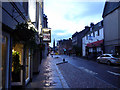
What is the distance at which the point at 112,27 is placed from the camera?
2389 centimetres

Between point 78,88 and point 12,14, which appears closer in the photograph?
point 12,14

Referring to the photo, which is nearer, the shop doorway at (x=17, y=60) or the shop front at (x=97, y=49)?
the shop doorway at (x=17, y=60)

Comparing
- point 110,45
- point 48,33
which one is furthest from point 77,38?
point 48,33

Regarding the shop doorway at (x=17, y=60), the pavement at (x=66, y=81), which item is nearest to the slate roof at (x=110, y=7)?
the pavement at (x=66, y=81)

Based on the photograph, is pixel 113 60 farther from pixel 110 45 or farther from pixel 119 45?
pixel 110 45

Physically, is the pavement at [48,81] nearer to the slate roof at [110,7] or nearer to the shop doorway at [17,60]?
the shop doorway at [17,60]

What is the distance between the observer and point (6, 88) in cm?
434

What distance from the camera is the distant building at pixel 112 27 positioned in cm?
2213

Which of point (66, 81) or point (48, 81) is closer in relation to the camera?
point (48, 81)

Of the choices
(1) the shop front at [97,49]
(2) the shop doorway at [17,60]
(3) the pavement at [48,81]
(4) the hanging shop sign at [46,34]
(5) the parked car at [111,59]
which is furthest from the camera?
(1) the shop front at [97,49]

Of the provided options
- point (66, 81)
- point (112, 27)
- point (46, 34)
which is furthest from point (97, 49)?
point (66, 81)

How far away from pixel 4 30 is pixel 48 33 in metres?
11.3

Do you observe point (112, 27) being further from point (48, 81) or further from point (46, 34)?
point (48, 81)

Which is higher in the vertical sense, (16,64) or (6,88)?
(16,64)
